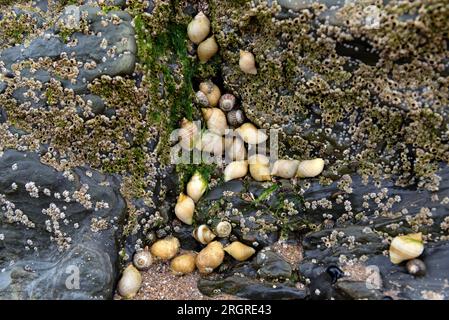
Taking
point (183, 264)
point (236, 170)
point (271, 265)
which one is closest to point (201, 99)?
point (236, 170)

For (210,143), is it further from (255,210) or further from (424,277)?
(424,277)

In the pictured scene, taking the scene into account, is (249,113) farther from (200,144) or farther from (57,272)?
(57,272)

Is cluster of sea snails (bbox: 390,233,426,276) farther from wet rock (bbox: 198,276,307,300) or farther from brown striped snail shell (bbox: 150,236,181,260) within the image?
brown striped snail shell (bbox: 150,236,181,260)

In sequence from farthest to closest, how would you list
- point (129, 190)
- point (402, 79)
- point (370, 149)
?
point (129, 190) → point (370, 149) → point (402, 79)

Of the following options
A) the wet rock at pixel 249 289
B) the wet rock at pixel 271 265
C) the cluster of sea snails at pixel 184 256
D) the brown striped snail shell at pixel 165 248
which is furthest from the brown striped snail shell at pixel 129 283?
the wet rock at pixel 271 265

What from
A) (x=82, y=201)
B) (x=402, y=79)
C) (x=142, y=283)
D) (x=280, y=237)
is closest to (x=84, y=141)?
(x=82, y=201)

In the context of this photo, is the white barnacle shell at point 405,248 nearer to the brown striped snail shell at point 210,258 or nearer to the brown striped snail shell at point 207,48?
the brown striped snail shell at point 210,258
